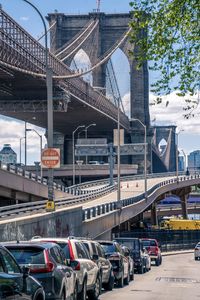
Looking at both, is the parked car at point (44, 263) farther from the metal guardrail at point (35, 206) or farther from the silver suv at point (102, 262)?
the metal guardrail at point (35, 206)

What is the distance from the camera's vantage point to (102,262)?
20938 millimetres

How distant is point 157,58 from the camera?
Result: 15.6 meters

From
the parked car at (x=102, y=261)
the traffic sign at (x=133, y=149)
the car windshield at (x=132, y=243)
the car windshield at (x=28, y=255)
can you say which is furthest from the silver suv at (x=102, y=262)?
the traffic sign at (x=133, y=149)

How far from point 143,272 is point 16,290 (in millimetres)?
26568

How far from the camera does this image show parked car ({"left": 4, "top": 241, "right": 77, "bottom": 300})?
13.3m

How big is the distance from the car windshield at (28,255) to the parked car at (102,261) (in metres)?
5.99

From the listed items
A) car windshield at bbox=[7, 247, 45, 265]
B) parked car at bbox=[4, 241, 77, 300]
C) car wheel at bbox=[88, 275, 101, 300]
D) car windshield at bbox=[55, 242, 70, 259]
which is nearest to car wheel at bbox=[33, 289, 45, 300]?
parked car at bbox=[4, 241, 77, 300]

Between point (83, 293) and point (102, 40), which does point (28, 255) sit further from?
point (102, 40)

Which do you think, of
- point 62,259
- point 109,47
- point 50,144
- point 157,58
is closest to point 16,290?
point 62,259

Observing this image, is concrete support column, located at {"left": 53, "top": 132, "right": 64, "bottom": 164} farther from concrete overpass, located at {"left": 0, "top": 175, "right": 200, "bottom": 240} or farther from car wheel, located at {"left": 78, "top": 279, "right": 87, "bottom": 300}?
car wheel, located at {"left": 78, "top": 279, "right": 87, "bottom": 300}

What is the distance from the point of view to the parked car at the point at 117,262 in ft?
80.2

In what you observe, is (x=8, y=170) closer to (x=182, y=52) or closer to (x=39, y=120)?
(x=182, y=52)

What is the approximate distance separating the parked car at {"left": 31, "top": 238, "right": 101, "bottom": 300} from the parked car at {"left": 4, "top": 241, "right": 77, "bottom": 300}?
1.38 metres

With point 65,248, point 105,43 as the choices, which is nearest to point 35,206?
point 65,248
